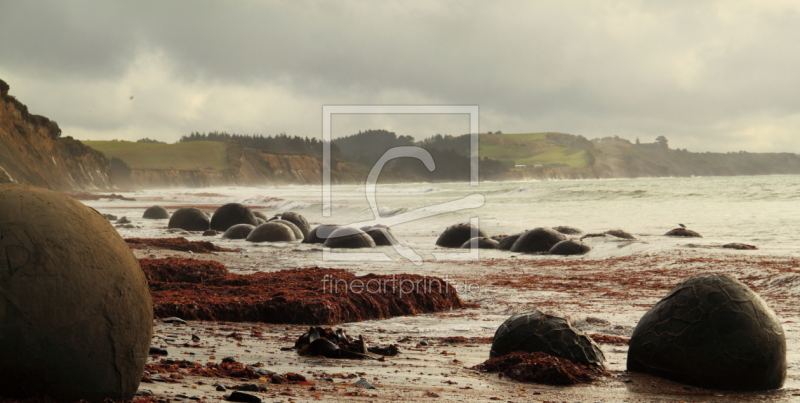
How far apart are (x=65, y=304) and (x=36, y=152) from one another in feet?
202

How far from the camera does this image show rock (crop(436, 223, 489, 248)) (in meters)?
22.7

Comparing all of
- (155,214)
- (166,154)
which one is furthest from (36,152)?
(166,154)

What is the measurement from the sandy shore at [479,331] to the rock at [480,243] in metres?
3.68

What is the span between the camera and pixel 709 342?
6.01 meters

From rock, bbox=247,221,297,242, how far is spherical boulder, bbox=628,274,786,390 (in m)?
18.1

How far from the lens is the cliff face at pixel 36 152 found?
161ft

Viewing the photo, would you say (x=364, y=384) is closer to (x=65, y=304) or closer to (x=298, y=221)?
(x=65, y=304)

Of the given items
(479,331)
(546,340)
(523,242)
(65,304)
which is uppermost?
(65,304)

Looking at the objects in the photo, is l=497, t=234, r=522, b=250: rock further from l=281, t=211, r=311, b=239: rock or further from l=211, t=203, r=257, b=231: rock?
l=211, t=203, r=257, b=231: rock

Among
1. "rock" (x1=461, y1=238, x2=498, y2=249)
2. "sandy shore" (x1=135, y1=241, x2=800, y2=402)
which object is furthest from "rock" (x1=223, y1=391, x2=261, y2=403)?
"rock" (x1=461, y1=238, x2=498, y2=249)

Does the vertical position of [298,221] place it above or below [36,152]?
below

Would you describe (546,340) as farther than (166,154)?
No

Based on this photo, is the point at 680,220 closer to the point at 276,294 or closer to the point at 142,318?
the point at 276,294

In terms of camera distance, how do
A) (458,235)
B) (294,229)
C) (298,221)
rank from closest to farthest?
(458,235) → (294,229) → (298,221)
